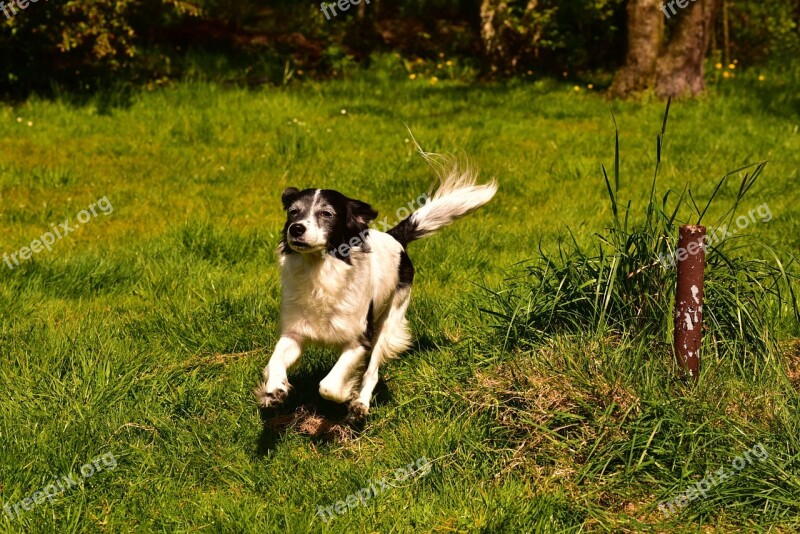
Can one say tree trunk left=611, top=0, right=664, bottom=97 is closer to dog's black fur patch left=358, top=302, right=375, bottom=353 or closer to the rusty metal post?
dog's black fur patch left=358, top=302, right=375, bottom=353

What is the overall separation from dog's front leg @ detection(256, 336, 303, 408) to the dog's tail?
3.81 ft

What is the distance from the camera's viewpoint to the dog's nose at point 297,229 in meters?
3.96

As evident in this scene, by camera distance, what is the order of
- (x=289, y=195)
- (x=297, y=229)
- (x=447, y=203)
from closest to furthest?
(x=297, y=229) → (x=289, y=195) → (x=447, y=203)

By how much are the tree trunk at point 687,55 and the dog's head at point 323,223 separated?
723cm

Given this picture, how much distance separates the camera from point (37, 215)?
7.43 metres

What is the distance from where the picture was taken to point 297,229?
396 centimetres

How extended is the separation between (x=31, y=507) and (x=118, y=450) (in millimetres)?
463

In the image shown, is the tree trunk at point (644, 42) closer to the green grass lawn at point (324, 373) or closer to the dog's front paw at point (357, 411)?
the green grass lawn at point (324, 373)

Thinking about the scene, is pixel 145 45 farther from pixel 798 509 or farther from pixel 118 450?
pixel 798 509

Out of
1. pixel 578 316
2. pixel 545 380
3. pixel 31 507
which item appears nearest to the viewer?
pixel 31 507

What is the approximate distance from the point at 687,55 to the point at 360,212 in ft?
24.5

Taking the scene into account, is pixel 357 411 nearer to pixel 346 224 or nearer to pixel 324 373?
pixel 324 373

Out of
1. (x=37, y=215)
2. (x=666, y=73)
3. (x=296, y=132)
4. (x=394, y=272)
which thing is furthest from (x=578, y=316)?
(x=666, y=73)

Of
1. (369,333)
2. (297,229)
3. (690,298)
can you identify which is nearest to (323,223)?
(297,229)
